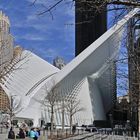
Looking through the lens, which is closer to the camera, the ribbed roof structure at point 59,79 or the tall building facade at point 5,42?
the tall building facade at point 5,42

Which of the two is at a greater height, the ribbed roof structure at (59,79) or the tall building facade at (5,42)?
the ribbed roof structure at (59,79)

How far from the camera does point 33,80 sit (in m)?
101

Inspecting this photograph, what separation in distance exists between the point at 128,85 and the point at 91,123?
89355mm

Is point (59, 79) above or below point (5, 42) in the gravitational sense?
above

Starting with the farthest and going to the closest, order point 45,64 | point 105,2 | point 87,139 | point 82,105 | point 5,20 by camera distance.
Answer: point 82,105 → point 45,64 → point 87,139 → point 5,20 → point 105,2

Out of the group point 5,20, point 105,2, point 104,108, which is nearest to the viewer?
point 105,2

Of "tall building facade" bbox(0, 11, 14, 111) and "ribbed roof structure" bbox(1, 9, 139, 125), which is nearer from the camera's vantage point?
"tall building facade" bbox(0, 11, 14, 111)

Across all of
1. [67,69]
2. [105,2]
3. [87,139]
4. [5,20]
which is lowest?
[87,139]

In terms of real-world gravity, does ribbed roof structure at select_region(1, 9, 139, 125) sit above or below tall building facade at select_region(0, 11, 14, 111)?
above

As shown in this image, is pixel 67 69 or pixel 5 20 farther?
pixel 67 69

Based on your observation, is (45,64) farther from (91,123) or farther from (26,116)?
(91,123)

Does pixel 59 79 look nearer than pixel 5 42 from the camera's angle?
No

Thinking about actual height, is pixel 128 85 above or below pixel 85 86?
below

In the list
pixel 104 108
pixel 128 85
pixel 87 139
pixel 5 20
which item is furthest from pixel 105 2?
pixel 104 108
